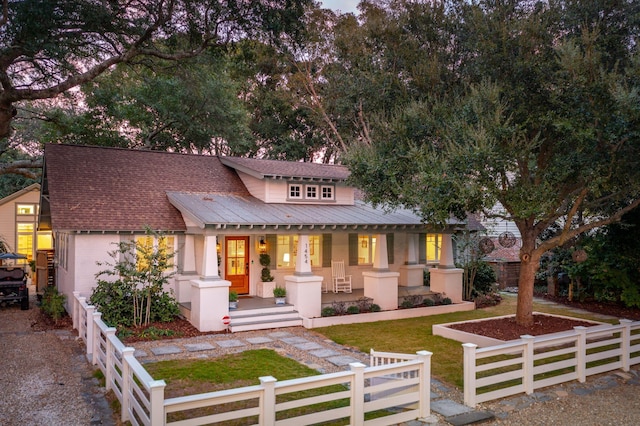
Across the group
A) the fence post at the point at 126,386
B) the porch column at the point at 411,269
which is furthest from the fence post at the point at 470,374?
the porch column at the point at 411,269

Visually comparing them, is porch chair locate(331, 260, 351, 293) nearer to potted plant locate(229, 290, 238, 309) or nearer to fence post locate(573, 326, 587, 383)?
potted plant locate(229, 290, 238, 309)

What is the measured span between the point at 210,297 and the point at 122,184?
5.48 m

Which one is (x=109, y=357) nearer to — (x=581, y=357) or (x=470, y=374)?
(x=470, y=374)

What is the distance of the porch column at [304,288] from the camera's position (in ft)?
44.7

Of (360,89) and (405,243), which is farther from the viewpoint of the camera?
(405,243)

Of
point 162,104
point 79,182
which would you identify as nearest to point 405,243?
point 79,182

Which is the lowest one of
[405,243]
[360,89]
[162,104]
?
[405,243]

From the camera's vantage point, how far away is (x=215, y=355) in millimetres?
10094

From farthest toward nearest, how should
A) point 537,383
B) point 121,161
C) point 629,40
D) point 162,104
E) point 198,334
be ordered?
point 162,104 < point 121,161 < point 198,334 < point 629,40 < point 537,383

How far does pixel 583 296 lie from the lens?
17.2 meters

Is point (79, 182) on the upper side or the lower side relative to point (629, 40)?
lower

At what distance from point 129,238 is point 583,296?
641 inches

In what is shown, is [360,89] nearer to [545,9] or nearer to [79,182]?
[545,9]

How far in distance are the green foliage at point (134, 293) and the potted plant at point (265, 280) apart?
3.29m
